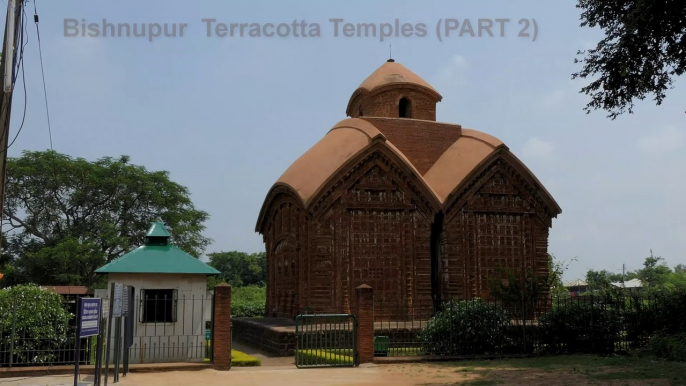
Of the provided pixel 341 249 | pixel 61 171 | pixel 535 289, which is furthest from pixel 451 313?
pixel 61 171

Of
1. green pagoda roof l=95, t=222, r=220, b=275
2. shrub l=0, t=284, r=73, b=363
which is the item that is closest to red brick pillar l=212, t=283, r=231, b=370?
green pagoda roof l=95, t=222, r=220, b=275

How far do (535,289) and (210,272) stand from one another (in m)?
8.92

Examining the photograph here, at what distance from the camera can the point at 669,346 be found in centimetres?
1330

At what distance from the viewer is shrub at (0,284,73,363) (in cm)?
1177

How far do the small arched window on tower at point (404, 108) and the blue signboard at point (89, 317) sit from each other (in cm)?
1705

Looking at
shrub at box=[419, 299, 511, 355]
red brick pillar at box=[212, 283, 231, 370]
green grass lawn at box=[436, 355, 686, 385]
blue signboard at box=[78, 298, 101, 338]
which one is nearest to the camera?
blue signboard at box=[78, 298, 101, 338]

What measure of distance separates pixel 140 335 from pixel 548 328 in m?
8.88

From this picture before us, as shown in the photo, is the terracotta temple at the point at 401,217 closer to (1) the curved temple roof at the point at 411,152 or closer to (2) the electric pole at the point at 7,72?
(1) the curved temple roof at the point at 411,152

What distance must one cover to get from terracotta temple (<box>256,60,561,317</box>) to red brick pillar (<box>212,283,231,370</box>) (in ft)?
23.0

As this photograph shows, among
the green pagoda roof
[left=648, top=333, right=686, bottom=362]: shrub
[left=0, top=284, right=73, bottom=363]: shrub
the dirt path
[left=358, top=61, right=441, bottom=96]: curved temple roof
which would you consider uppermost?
[left=358, top=61, right=441, bottom=96]: curved temple roof

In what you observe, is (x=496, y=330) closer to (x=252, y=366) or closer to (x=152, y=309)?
(x=252, y=366)

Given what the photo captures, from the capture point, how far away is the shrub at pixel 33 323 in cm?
1177

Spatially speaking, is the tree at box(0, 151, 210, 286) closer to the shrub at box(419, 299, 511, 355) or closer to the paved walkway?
the paved walkway

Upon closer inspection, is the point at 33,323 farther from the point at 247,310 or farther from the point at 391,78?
the point at 247,310
